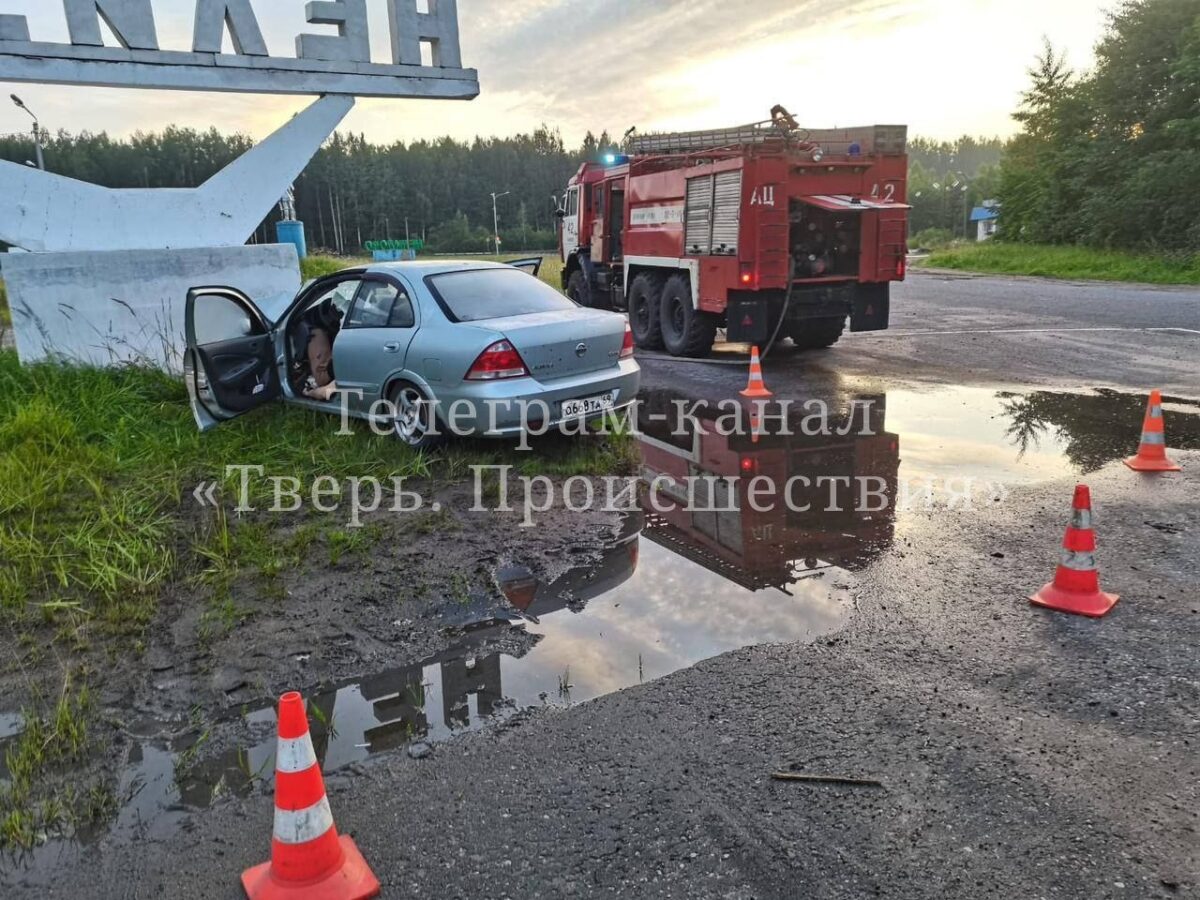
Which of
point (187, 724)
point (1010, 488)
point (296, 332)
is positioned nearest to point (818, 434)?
point (1010, 488)

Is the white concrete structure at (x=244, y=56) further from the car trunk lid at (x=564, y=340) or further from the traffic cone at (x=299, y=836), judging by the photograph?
the traffic cone at (x=299, y=836)

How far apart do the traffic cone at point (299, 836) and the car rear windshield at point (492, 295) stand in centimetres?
452

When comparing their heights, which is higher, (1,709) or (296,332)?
(296,332)

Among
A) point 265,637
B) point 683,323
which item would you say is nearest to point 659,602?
point 265,637

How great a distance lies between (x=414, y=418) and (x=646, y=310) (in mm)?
7524

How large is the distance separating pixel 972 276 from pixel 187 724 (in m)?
31.0

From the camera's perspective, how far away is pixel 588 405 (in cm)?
678

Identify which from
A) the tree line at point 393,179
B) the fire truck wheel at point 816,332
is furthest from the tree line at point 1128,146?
the tree line at point 393,179

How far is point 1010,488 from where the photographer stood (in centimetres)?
620

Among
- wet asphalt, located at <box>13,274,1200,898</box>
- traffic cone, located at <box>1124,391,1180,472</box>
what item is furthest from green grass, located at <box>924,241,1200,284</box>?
wet asphalt, located at <box>13,274,1200,898</box>

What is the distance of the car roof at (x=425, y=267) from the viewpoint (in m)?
7.08

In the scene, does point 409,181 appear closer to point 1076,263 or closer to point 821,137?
point 1076,263

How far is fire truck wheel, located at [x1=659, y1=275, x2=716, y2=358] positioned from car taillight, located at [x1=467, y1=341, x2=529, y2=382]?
6.42m

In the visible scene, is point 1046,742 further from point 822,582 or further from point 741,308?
point 741,308
